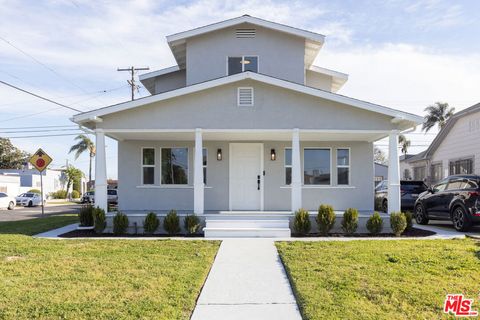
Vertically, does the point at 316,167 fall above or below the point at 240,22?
below

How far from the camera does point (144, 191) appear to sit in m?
14.6

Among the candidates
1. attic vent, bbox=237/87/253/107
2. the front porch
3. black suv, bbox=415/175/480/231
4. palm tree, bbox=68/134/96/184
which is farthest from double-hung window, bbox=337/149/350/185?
palm tree, bbox=68/134/96/184

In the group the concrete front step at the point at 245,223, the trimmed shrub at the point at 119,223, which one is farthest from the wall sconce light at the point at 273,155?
the trimmed shrub at the point at 119,223

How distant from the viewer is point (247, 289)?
627 cm

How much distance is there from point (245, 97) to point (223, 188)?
3.70 meters

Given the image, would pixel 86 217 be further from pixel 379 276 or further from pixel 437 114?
pixel 437 114

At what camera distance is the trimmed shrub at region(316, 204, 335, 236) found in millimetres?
11641

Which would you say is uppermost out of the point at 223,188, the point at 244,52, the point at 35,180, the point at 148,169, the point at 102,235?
the point at 244,52

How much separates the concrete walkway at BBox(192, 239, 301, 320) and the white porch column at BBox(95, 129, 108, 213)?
4972 millimetres

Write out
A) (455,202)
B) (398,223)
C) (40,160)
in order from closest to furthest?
(398,223)
(455,202)
(40,160)

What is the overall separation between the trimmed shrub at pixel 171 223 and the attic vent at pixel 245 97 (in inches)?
148

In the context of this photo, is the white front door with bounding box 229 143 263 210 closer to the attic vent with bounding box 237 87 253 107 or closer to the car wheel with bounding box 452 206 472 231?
the attic vent with bounding box 237 87 253 107

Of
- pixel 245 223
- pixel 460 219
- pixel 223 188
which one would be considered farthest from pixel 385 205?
pixel 245 223

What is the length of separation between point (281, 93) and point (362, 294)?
7.60 m
